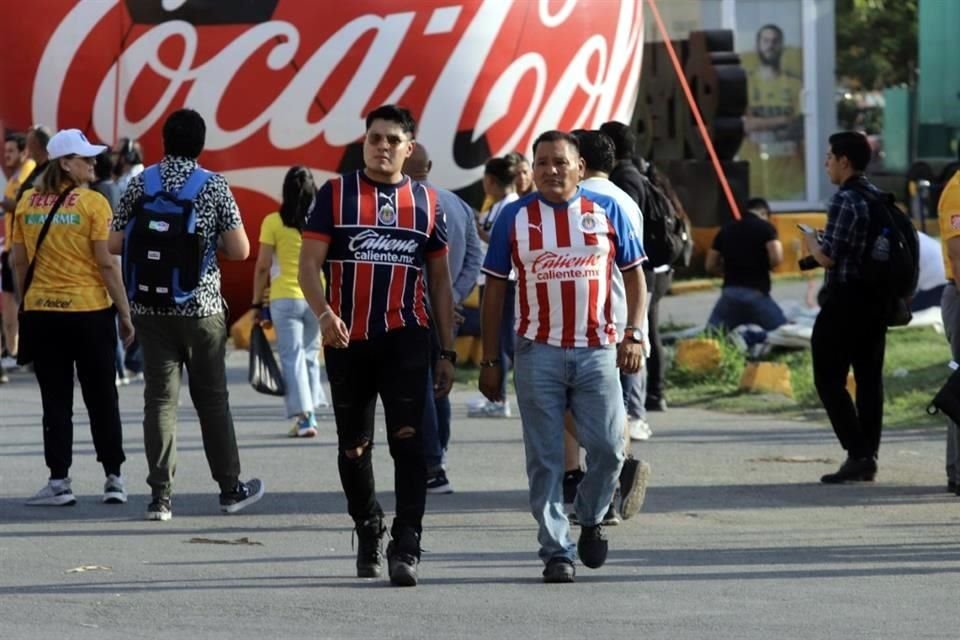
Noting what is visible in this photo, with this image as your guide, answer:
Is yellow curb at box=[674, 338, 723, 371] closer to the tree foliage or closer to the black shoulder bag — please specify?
the black shoulder bag

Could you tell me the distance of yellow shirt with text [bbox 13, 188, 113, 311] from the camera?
9.34 m

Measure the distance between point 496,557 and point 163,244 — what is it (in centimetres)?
193

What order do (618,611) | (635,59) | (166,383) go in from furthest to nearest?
(635,59)
(166,383)
(618,611)

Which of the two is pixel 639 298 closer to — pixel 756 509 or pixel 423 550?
pixel 423 550

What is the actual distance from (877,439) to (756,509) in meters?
1.23

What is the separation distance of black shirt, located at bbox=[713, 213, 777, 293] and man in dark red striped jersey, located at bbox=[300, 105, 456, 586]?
794 centimetres

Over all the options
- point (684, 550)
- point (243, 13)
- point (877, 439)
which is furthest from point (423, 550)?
point (243, 13)

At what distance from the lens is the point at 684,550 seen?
8.30 m

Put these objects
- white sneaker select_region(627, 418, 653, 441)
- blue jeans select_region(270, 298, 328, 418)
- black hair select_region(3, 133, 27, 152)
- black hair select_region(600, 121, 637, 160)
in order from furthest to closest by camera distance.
→ black hair select_region(3, 133, 27, 152), blue jeans select_region(270, 298, 328, 418), white sneaker select_region(627, 418, 653, 441), black hair select_region(600, 121, 637, 160)

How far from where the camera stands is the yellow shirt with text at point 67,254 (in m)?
9.34

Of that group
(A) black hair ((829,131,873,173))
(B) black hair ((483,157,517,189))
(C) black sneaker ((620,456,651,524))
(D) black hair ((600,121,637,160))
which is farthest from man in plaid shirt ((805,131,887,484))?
(B) black hair ((483,157,517,189))

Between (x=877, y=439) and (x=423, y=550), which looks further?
(x=877, y=439)

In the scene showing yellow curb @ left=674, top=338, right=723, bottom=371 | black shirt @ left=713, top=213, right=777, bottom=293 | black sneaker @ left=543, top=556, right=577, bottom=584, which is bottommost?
yellow curb @ left=674, top=338, right=723, bottom=371

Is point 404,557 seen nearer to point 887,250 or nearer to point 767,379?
point 887,250
